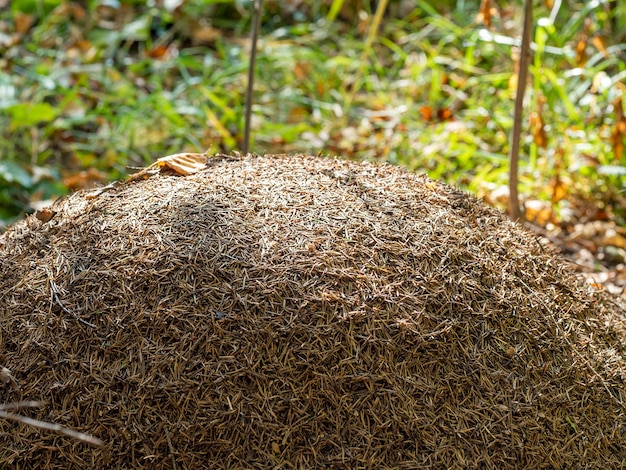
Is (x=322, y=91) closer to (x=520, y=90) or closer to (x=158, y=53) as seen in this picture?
(x=158, y=53)

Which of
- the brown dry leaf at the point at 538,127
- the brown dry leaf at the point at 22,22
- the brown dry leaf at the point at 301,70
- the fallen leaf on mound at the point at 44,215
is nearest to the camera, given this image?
the fallen leaf on mound at the point at 44,215

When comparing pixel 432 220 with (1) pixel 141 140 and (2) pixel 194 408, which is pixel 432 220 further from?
(1) pixel 141 140

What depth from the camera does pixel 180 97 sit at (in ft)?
16.1

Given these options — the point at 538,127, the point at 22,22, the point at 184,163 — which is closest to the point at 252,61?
the point at 184,163

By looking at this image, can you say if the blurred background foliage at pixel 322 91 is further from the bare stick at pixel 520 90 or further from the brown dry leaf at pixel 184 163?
the brown dry leaf at pixel 184 163

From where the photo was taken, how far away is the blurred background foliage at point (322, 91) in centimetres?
404

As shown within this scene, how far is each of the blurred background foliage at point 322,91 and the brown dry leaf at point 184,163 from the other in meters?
1.95

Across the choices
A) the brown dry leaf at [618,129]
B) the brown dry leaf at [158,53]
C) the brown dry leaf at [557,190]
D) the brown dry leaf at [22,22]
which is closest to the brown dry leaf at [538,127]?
the brown dry leaf at [557,190]

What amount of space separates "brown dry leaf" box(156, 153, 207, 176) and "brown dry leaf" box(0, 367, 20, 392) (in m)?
0.75

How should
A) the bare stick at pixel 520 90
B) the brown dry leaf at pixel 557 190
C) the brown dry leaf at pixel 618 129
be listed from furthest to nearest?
1. the brown dry leaf at pixel 557 190
2. the brown dry leaf at pixel 618 129
3. the bare stick at pixel 520 90

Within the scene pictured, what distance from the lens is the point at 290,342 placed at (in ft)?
5.71

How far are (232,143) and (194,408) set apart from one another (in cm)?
300

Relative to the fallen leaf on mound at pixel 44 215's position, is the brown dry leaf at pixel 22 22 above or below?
below

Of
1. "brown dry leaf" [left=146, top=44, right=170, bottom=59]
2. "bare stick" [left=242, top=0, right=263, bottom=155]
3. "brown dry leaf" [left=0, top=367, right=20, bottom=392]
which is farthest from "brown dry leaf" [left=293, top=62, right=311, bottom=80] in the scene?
"brown dry leaf" [left=0, top=367, right=20, bottom=392]
